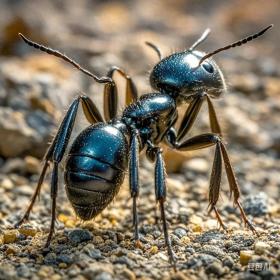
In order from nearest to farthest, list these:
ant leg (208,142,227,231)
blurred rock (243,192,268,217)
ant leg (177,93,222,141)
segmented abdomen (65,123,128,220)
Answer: segmented abdomen (65,123,128,220)
ant leg (208,142,227,231)
ant leg (177,93,222,141)
blurred rock (243,192,268,217)

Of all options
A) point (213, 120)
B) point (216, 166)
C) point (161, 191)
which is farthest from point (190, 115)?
point (161, 191)

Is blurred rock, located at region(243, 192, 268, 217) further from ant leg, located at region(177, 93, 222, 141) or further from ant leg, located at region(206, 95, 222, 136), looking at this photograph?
ant leg, located at region(177, 93, 222, 141)

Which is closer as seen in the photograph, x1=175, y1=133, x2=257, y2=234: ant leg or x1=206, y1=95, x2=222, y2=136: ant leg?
x1=175, y1=133, x2=257, y2=234: ant leg

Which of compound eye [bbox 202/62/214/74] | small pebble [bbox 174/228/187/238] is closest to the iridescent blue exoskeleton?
compound eye [bbox 202/62/214/74]

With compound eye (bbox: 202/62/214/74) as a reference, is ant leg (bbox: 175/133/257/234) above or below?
below

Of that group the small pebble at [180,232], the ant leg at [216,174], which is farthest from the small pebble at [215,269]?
the ant leg at [216,174]

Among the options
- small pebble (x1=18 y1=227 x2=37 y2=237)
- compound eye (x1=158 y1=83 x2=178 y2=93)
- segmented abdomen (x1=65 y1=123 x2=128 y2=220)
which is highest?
compound eye (x1=158 y1=83 x2=178 y2=93)

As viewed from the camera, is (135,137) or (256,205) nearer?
(135,137)

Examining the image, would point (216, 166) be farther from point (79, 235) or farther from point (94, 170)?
point (79, 235)
